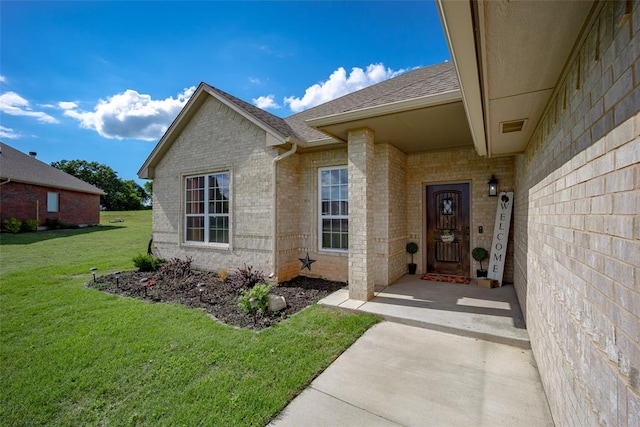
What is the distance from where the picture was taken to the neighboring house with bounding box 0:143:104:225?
16875 mm

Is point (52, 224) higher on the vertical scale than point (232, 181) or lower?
lower

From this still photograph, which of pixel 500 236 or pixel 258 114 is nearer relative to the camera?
pixel 500 236

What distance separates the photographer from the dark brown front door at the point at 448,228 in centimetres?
659

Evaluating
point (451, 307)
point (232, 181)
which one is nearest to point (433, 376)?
point (451, 307)

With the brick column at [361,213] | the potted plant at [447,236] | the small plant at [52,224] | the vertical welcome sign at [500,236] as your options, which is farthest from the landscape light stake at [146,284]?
the small plant at [52,224]

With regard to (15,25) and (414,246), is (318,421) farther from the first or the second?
(15,25)

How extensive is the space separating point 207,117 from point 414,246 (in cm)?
692

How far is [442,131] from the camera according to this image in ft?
17.0

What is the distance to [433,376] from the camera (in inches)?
114

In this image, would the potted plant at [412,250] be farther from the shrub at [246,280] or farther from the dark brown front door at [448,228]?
the shrub at [246,280]

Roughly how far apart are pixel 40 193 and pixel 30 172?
5.35ft

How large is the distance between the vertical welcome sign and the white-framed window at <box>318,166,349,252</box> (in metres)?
3.32

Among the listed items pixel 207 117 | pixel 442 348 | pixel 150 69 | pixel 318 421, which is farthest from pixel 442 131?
pixel 150 69

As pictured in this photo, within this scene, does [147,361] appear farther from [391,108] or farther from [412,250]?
[412,250]
